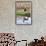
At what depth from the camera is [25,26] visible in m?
4.13

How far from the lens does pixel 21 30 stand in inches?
162

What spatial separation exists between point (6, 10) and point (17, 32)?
A: 2.59 ft

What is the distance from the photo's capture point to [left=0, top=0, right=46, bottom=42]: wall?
409cm

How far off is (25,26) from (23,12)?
1.49ft

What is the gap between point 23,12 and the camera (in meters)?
→ 4.09

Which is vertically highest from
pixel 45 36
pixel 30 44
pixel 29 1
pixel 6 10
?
pixel 29 1

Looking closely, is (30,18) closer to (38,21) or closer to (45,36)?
(38,21)

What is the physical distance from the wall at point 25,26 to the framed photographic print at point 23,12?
0.10m

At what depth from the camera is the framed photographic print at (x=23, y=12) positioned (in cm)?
408

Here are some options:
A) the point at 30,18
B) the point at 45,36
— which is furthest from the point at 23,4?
the point at 45,36

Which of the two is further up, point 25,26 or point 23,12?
point 23,12

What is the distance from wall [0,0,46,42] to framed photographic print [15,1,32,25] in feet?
0.32

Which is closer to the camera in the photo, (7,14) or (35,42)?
(35,42)

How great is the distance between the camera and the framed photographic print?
408cm
